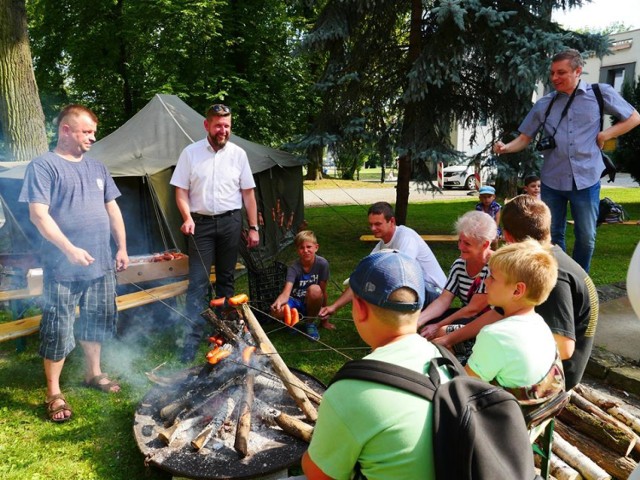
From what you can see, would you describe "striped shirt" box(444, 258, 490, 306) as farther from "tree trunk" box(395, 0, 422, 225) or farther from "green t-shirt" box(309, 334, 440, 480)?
"tree trunk" box(395, 0, 422, 225)

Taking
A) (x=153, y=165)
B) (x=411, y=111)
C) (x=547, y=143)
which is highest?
(x=411, y=111)

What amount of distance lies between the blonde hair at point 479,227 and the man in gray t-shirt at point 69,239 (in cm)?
255

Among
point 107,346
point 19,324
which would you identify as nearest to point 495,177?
point 107,346

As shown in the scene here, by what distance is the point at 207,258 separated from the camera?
4.23 metres

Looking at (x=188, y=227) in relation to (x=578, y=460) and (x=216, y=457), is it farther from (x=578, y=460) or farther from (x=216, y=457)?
(x=578, y=460)

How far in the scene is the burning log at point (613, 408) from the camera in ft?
9.61

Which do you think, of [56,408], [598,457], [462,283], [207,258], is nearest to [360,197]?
[207,258]

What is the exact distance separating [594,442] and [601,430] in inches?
3.4

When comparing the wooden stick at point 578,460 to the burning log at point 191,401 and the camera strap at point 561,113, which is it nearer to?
the burning log at point 191,401

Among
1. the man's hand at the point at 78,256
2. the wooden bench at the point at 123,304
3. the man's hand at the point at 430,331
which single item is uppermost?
the man's hand at the point at 78,256

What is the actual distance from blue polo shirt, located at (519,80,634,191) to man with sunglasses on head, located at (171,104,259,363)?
2.84m

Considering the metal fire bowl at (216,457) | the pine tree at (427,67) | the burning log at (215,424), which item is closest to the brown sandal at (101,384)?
the metal fire bowl at (216,457)

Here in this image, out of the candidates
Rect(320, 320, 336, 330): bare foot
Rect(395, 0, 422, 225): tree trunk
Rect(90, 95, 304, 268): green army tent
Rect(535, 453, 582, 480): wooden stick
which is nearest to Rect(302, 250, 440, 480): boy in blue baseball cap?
Rect(535, 453, 582, 480): wooden stick

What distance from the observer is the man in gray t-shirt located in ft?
10.2
